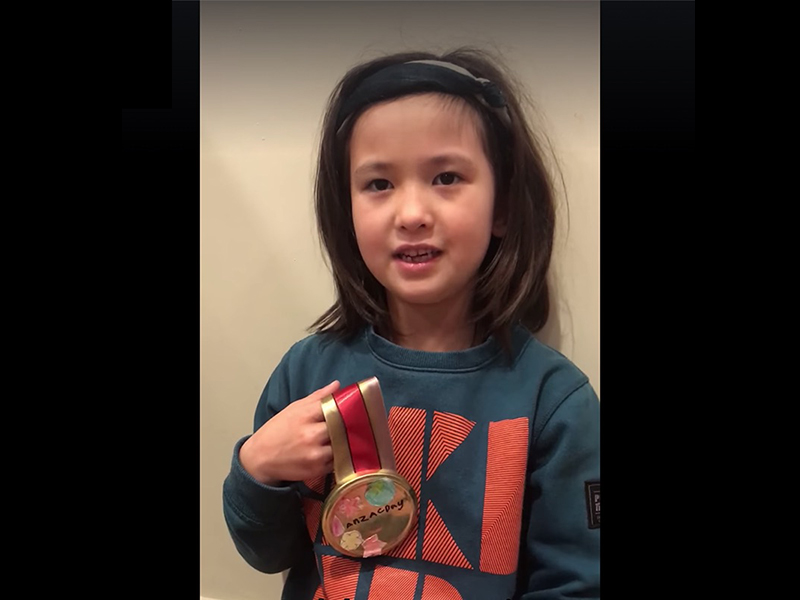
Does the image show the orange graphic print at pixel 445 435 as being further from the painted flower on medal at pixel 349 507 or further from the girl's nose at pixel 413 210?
the girl's nose at pixel 413 210

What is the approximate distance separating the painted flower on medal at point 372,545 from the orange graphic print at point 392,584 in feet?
0.07

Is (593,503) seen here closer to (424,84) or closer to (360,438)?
(360,438)

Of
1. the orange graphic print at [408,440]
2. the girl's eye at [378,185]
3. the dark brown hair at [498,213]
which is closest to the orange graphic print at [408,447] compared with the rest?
the orange graphic print at [408,440]

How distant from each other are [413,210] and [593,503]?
1.20 feet

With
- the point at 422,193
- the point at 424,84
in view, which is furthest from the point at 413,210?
the point at 424,84

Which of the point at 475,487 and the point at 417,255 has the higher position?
the point at 417,255

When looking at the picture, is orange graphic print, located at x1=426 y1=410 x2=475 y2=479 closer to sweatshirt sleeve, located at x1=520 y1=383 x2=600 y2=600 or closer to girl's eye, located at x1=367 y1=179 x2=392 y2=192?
sweatshirt sleeve, located at x1=520 y1=383 x2=600 y2=600

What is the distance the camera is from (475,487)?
641 millimetres

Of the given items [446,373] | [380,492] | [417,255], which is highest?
[417,255]

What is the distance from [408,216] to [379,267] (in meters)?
0.07

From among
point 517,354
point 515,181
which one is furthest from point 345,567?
point 515,181

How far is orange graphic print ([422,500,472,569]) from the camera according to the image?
64 centimetres

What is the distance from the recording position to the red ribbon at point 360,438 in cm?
62
